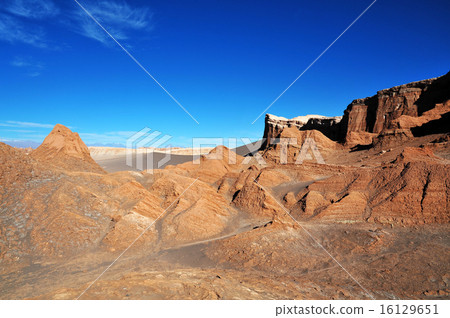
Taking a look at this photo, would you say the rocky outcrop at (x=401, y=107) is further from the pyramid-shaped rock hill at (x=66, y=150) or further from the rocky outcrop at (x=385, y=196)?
the pyramid-shaped rock hill at (x=66, y=150)

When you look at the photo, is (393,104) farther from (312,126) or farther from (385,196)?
(385,196)

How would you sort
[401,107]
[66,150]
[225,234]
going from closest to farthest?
[225,234], [66,150], [401,107]

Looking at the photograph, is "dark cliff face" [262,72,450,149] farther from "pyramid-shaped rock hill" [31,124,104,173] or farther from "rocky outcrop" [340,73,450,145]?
"pyramid-shaped rock hill" [31,124,104,173]

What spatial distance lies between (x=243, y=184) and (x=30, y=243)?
14642mm

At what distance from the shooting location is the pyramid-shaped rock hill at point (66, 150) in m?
22.8

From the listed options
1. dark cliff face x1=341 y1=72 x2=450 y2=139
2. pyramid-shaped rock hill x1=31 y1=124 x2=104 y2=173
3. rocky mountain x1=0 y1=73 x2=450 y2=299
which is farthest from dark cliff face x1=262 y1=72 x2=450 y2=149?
pyramid-shaped rock hill x1=31 y1=124 x2=104 y2=173

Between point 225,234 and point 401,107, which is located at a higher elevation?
point 401,107

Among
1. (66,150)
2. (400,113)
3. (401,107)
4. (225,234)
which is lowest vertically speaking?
(225,234)

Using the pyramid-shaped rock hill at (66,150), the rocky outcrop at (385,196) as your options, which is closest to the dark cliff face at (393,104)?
the rocky outcrop at (385,196)

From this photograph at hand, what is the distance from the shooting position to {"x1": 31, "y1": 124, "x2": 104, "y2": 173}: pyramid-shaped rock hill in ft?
74.7

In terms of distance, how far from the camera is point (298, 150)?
108 ft

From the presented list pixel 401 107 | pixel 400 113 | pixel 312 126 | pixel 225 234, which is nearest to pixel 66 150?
pixel 225 234

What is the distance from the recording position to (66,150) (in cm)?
2431

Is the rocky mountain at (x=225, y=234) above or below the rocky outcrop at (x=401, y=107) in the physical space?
below
